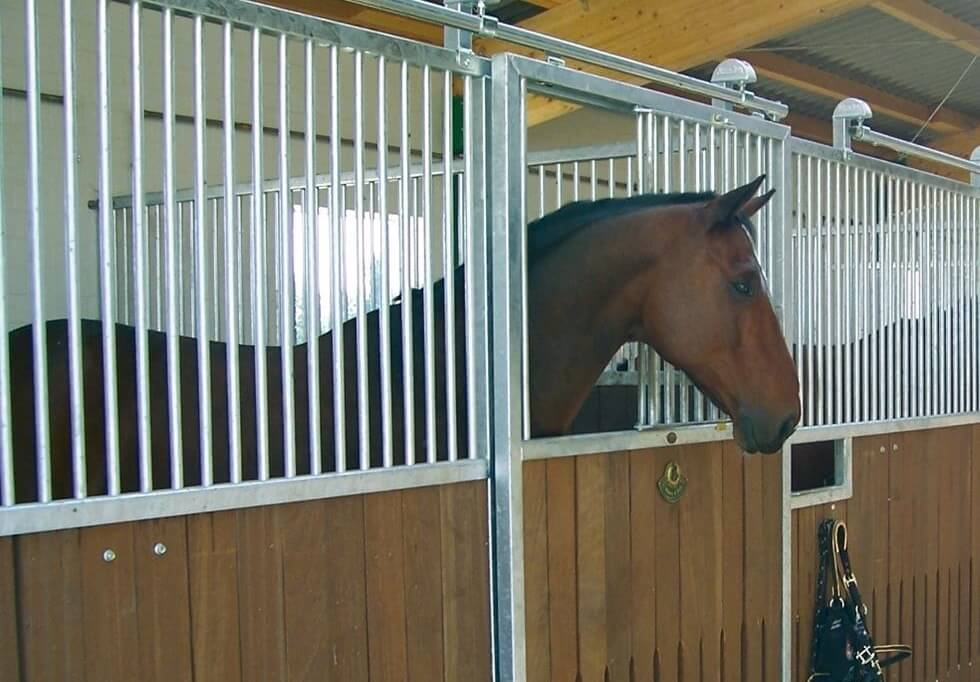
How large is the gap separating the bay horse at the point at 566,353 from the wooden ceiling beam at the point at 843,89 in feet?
13.5

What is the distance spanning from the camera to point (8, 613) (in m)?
1.11

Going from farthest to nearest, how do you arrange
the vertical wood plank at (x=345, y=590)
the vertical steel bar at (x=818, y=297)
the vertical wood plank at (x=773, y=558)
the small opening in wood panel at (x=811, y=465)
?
the small opening in wood panel at (x=811, y=465), the vertical steel bar at (x=818, y=297), the vertical wood plank at (x=773, y=558), the vertical wood plank at (x=345, y=590)

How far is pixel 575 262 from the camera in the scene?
2.00m

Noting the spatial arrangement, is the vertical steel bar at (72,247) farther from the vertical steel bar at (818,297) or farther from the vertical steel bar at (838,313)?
the vertical steel bar at (838,313)

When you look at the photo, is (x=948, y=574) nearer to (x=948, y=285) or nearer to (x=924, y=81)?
(x=948, y=285)

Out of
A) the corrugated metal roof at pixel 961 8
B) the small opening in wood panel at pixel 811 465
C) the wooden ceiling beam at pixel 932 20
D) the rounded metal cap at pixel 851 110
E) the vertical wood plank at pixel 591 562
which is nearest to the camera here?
the vertical wood plank at pixel 591 562

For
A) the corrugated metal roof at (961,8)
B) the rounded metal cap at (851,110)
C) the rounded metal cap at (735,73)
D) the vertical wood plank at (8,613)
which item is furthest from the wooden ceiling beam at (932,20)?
the vertical wood plank at (8,613)

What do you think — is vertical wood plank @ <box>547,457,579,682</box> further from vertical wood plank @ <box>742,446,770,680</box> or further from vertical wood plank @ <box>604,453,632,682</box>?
vertical wood plank @ <box>742,446,770,680</box>

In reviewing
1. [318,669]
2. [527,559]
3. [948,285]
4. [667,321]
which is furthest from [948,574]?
[318,669]

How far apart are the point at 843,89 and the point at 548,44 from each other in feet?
17.8

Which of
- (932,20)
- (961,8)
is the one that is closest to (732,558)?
(932,20)

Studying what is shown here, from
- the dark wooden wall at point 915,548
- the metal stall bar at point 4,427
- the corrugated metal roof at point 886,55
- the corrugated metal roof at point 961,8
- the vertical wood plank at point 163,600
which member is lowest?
the dark wooden wall at point 915,548

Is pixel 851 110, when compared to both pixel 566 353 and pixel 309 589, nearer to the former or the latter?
pixel 566 353

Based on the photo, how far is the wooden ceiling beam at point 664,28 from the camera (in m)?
4.24
